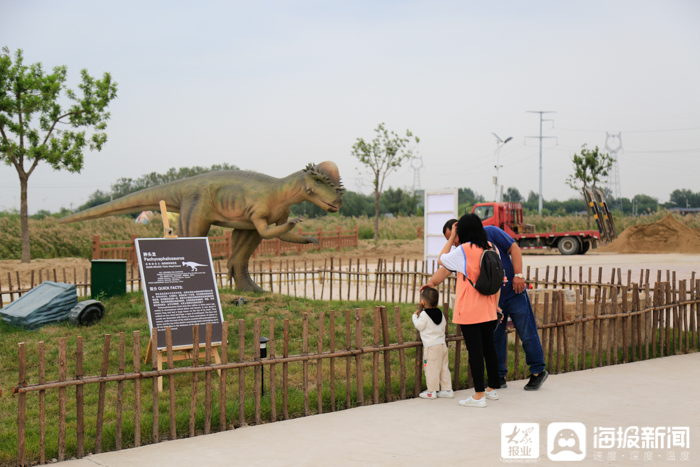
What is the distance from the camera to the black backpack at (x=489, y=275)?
459 centimetres

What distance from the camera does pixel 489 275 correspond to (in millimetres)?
4598

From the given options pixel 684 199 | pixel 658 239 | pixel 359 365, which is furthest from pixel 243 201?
pixel 684 199

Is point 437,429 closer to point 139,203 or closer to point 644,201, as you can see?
point 139,203

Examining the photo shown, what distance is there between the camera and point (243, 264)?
394 inches

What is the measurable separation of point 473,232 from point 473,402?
50.5 inches

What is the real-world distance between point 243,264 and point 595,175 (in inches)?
1019

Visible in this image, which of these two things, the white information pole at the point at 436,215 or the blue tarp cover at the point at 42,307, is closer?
the blue tarp cover at the point at 42,307

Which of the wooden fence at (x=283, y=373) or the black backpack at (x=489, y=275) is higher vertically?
the black backpack at (x=489, y=275)

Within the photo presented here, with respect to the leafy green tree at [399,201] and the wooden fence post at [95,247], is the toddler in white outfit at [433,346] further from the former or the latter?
the leafy green tree at [399,201]

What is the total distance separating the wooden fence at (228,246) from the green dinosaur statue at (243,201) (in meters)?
4.91

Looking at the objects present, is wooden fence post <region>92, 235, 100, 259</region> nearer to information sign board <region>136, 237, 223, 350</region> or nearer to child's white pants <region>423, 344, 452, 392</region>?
information sign board <region>136, 237, 223, 350</region>

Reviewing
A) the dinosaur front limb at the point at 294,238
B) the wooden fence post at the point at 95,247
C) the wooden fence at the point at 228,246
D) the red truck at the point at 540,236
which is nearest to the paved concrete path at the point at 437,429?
the dinosaur front limb at the point at 294,238

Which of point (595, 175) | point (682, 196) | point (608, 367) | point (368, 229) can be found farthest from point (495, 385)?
point (682, 196)

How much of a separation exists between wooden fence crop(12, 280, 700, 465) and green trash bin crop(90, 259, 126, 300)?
2325 millimetres
